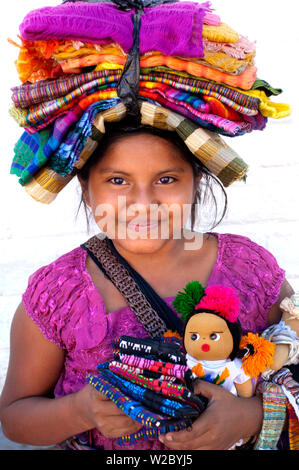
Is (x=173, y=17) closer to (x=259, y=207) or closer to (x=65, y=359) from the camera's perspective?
(x=65, y=359)

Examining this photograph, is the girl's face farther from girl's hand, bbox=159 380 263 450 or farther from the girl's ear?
girl's hand, bbox=159 380 263 450

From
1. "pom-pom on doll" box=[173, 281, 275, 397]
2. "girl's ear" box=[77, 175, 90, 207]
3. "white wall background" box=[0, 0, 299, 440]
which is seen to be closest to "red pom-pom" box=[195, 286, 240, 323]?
"pom-pom on doll" box=[173, 281, 275, 397]

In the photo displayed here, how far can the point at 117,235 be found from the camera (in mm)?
Result: 1239

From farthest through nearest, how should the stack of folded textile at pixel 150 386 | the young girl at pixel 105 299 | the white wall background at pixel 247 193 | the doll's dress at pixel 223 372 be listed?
the white wall background at pixel 247 193, the young girl at pixel 105 299, the doll's dress at pixel 223 372, the stack of folded textile at pixel 150 386

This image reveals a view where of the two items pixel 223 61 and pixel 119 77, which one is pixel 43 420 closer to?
pixel 119 77

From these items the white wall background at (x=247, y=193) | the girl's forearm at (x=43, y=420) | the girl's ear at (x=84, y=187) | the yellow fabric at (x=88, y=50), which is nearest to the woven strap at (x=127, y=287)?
the girl's ear at (x=84, y=187)

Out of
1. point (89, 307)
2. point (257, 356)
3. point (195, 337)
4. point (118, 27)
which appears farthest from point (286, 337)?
point (118, 27)

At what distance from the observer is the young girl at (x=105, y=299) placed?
117 centimetres

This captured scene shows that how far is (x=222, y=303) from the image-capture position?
1046 millimetres

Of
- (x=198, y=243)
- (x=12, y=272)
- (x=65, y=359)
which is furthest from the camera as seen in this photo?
(x=12, y=272)

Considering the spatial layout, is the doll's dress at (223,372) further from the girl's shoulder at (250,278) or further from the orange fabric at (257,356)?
the girl's shoulder at (250,278)

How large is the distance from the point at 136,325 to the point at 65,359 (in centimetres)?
21

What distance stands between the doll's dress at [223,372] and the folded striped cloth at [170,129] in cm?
41

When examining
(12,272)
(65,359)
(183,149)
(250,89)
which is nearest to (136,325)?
(65,359)
